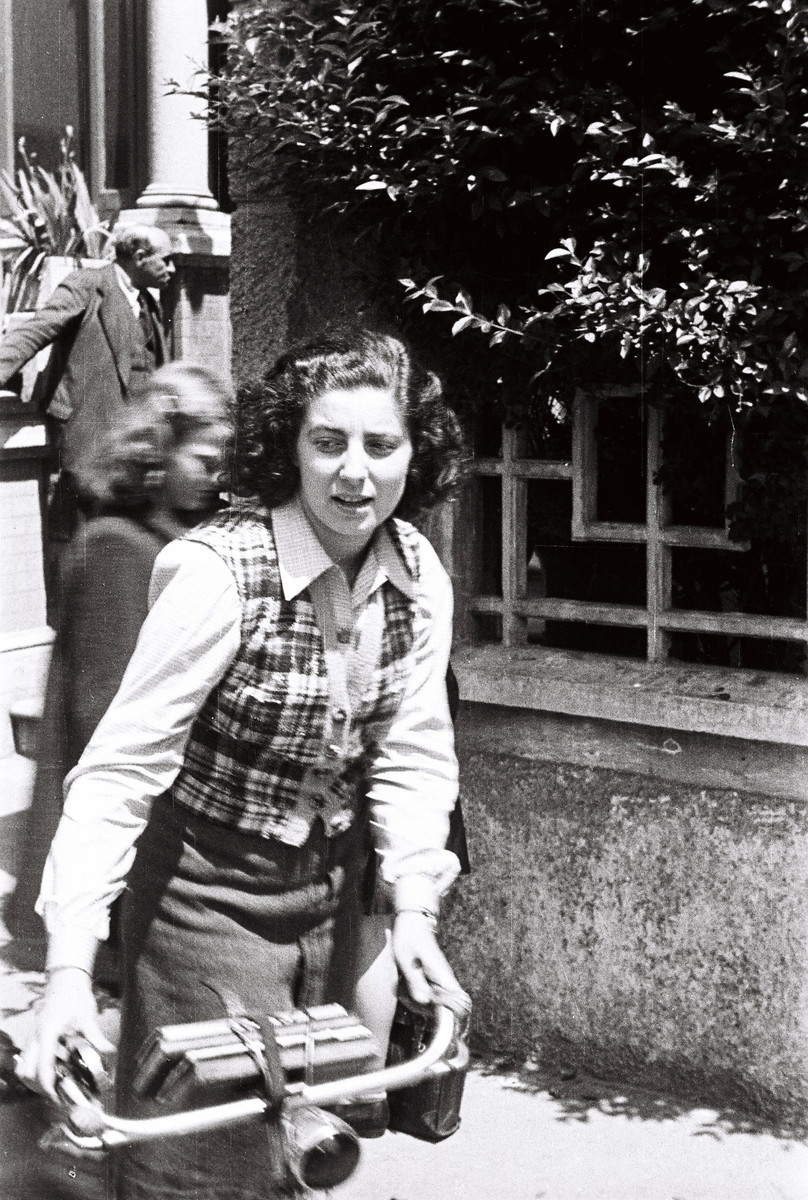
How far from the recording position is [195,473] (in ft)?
9.91

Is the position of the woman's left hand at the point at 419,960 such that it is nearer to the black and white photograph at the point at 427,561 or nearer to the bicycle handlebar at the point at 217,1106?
the black and white photograph at the point at 427,561

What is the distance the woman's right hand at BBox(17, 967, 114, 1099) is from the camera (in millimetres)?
1968

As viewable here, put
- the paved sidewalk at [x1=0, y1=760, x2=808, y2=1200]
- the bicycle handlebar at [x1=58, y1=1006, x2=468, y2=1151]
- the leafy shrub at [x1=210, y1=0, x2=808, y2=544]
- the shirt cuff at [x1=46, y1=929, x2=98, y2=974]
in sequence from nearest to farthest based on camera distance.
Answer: the bicycle handlebar at [x1=58, y1=1006, x2=468, y2=1151] → the shirt cuff at [x1=46, y1=929, x2=98, y2=974] → the leafy shrub at [x1=210, y1=0, x2=808, y2=544] → the paved sidewalk at [x1=0, y1=760, x2=808, y2=1200]

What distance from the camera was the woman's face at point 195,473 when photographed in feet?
9.81

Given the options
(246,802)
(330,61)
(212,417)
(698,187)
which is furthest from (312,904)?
(330,61)

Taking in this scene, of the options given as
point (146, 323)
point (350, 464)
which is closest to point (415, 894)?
point (350, 464)

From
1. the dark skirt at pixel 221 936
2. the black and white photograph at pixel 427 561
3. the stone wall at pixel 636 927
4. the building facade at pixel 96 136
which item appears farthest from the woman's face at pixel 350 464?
the stone wall at pixel 636 927

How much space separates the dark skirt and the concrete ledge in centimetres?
128

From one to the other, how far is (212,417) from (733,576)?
1.24m

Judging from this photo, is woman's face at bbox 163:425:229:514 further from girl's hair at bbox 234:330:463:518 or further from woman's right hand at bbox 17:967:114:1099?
woman's right hand at bbox 17:967:114:1099

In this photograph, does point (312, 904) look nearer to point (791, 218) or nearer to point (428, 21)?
point (791, 218)

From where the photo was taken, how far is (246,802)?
7.55ft

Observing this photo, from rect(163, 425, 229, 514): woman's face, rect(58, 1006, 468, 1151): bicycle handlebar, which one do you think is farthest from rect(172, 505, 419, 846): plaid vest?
rect(163, 425, 229, 514): woman's face

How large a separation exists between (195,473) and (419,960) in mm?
1124
